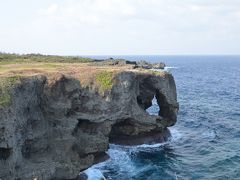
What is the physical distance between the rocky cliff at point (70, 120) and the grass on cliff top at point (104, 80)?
4.5 inches

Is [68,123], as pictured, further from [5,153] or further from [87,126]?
[5,153]

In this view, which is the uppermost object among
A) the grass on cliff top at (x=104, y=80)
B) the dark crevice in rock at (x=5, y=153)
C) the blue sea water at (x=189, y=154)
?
the grass on cliff top at (x=104, y=80)

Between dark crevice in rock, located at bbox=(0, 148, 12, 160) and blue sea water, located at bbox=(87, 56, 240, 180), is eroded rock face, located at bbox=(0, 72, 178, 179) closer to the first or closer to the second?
dark crevice in rock, located at bbox=(0, 148, 12, 160)

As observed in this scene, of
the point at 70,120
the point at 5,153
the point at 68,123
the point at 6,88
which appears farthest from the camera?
the point at 70,120

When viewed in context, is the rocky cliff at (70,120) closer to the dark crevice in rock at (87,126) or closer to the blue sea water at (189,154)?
the dark crevice in rock at (87,126)

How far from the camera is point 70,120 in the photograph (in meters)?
43.1

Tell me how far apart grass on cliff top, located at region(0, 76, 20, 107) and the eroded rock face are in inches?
22.1

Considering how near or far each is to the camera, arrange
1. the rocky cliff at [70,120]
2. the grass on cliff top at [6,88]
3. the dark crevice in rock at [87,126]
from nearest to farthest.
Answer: the grass on cliff top at [6,88] → the rocky cliff at [70,120] → the dark crevice in rock at [87,126]

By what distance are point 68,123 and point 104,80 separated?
7427mm

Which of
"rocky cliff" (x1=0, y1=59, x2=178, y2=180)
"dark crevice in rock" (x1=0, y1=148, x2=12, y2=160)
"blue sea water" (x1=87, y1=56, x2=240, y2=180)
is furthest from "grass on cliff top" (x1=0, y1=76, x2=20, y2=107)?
"blue sea water" (x1=87, y1=56, x2=240, y2=180)

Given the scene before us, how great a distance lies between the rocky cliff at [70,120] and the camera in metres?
36.2

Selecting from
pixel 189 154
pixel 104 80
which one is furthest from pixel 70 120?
pixel 189 154

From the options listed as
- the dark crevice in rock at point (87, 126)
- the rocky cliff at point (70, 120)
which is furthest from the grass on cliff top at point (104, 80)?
the dark crevice in rock at point (87, 126)

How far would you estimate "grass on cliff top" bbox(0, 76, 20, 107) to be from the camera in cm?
3500
